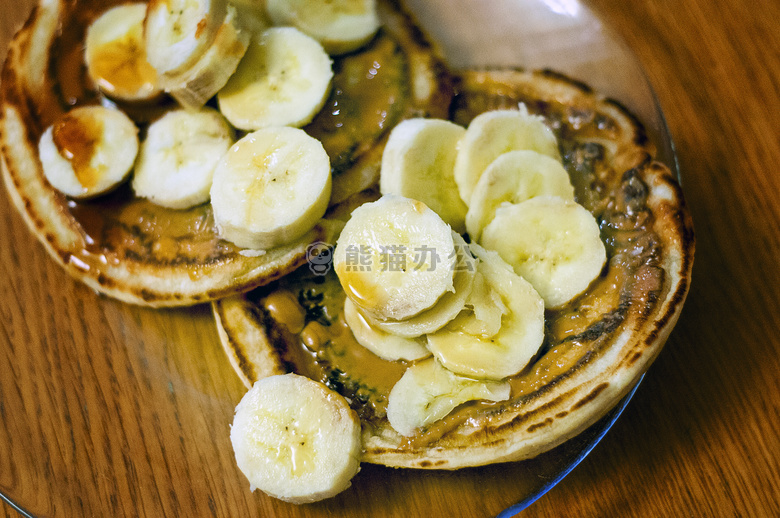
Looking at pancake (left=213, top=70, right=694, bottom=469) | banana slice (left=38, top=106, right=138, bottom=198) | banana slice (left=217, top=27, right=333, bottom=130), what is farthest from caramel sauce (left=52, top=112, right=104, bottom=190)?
pancake (left=213, top=70, right=694, bottom=469)

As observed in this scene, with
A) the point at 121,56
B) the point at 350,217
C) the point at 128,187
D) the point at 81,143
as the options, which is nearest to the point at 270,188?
the point at 350,217

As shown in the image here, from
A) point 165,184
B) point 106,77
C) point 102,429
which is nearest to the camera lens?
point 102,429

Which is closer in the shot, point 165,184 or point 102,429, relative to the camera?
point 102,429

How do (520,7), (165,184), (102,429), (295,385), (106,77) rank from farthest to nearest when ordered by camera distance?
(520,7) → (106,77) → (165,184) → (102,429) → (295,385)

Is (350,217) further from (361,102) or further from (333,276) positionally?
(361,102)

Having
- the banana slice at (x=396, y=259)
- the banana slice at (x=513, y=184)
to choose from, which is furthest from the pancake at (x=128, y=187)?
the banana slice at (x=513, y=184)

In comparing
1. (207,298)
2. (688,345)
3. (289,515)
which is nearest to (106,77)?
(207,298)

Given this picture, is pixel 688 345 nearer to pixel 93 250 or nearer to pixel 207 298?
pixel 207 298
